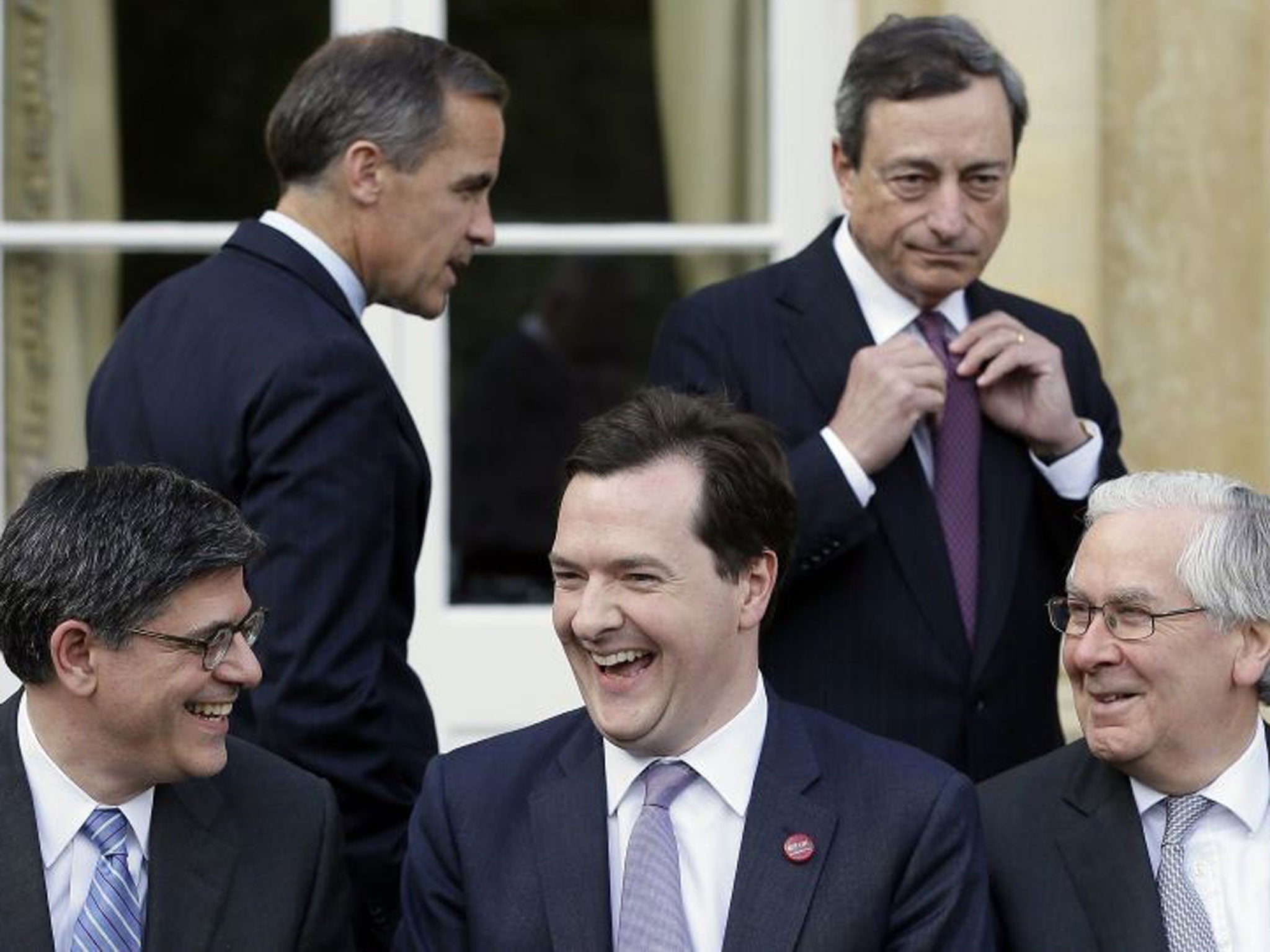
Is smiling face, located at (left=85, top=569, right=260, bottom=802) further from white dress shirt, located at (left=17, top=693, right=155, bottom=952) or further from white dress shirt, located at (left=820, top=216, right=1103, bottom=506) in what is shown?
white dress shirt, located at (left=820, top=216, right=1103, bottom=506)

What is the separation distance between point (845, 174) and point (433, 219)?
2.13ft

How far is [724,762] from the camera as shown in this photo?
3346 millimetres

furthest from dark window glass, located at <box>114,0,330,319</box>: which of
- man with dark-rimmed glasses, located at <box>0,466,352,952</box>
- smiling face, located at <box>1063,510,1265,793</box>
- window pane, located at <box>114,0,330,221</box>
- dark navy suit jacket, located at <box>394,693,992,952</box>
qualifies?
smiling face, located at <box>1063,510,1265,793</box>

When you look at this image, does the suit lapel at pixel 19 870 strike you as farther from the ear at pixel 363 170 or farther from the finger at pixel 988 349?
the finger at pixel 988 349

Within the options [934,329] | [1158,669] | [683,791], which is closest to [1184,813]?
[1158,669]

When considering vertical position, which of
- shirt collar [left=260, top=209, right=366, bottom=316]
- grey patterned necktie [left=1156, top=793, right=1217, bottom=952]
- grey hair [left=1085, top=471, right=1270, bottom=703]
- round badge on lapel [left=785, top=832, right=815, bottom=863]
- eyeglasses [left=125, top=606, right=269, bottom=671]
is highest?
A: shirt collar [left=260, top=209, right=366, bottom=316]

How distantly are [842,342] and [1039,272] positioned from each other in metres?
1.25

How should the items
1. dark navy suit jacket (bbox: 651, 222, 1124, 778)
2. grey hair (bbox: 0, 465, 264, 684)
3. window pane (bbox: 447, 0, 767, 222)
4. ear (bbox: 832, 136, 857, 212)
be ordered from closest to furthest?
grey hair (bbox: 0, 465, 264, 684)
dark navy suit jacket (bbox: 651, 222, 1124, 778)
ear (bbox: 832, 136, 857, 212)
window pane (bbox: 447, 0, 767, 222)

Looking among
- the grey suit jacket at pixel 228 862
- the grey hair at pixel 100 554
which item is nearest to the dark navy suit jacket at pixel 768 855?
the grey suit jacket at pixel 228 862

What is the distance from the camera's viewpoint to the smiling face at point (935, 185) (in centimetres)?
392

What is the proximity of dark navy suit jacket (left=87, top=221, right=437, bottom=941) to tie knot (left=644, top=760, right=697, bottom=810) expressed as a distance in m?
0.46

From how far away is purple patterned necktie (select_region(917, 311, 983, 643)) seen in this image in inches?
154

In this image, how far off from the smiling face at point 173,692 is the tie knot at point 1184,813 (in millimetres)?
1227

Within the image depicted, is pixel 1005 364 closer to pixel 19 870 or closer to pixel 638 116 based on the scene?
pixel 19 870
